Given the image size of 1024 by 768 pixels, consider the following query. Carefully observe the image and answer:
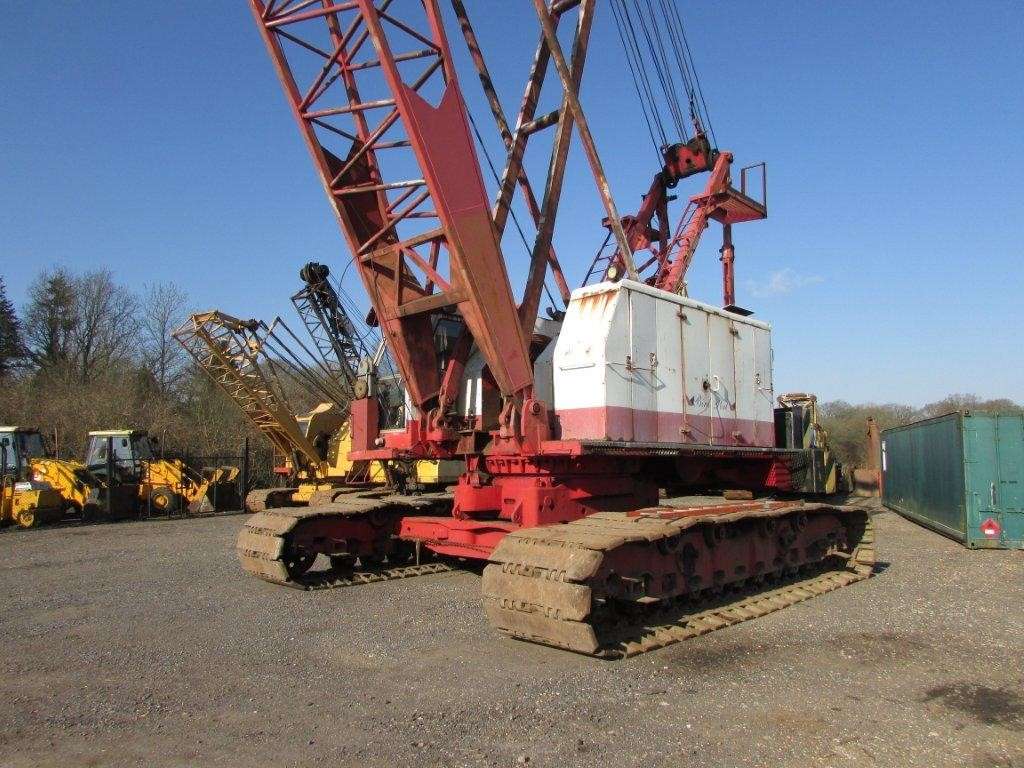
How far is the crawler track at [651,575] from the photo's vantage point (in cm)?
591

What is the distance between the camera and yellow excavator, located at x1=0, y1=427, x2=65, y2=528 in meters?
19.0

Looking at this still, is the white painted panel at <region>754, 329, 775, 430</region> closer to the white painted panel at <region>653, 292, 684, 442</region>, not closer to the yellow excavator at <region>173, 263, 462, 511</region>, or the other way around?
the white painted panel at <region>653, 292, 684, 442</region>

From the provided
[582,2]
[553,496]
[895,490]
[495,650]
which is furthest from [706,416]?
[895,490]

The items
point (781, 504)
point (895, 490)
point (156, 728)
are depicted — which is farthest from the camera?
point (895, 490)

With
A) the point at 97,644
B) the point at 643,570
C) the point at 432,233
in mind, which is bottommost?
the point at 97,644

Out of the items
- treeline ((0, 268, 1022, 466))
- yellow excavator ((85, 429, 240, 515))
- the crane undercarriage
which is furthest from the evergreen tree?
the crane undercarriage

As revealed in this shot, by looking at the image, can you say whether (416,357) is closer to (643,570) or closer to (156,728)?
(643,570)

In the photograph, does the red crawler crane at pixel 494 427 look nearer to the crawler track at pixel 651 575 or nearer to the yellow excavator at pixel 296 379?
the crawler track at pixel 651 575

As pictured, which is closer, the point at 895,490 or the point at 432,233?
the point at 432,233

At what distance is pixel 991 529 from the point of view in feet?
41.1

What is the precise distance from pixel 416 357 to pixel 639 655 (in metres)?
4.04

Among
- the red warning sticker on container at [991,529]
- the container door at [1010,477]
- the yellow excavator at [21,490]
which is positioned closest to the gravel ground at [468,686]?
the red warning sticker on container at [991,529]

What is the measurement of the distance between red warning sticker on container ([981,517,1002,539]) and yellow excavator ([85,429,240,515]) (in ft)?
61.7

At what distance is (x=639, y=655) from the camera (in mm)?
6125
